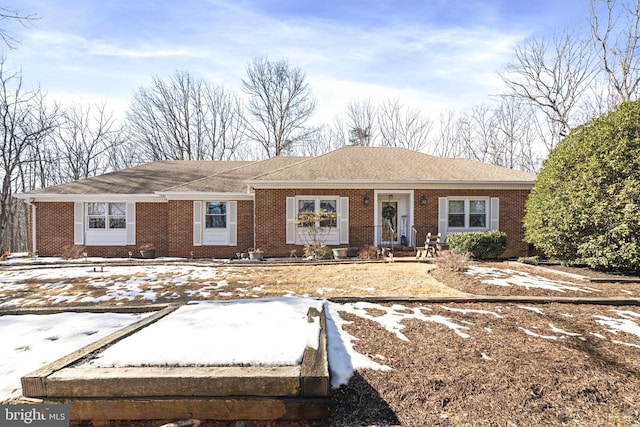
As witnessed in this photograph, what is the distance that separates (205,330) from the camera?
315 cm

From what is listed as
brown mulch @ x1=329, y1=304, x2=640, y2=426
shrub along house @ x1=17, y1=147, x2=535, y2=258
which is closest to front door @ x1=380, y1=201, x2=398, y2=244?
shrub along house @ x1=17, y1=147, x2=535, y2=258

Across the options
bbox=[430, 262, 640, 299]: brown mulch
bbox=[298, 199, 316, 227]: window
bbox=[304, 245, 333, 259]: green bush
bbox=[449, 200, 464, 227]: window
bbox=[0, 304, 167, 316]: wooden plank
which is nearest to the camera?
bbox=[0, 304, 167, 316]: wooden plank

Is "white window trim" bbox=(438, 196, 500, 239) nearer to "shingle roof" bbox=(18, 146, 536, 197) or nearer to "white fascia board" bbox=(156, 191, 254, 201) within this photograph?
"shingle roof" bbox=(18, 146, 536, 197)

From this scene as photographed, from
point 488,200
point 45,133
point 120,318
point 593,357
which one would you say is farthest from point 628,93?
point 45,133

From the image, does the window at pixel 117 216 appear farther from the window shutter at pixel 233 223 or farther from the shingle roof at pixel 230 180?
the window shutter at pixel 233 223

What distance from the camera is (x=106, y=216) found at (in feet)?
44.2

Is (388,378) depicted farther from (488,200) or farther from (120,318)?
(488,200)

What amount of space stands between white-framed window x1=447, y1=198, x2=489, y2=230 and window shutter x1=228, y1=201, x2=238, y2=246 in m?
9.02

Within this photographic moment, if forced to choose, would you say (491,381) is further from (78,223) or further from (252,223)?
(78,223)

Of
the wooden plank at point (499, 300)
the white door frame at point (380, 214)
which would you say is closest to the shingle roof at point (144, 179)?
the white door frame at point (380, 214)

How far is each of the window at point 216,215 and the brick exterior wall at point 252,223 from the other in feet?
2.14

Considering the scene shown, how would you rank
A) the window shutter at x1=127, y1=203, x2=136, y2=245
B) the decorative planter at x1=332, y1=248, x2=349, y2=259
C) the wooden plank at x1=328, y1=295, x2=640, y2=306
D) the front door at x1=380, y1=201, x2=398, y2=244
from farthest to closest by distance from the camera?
the window shutter at x1=127, y1=203, x2=136, y2=245 < the front door at x1=380, y1=201, x2=398, y2=244 < the decorative planter at x1=332, y1=248, x2=349, y2=259 < the wooden plank at x1=328, y1=295, x2=640, y2=306

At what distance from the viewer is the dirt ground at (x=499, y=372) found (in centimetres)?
218

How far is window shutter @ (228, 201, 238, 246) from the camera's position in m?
12.9
